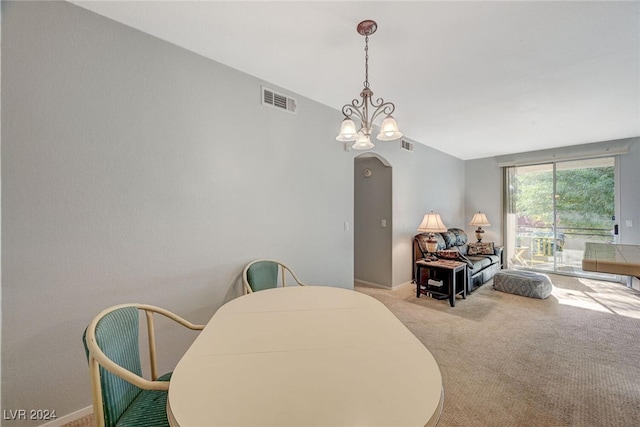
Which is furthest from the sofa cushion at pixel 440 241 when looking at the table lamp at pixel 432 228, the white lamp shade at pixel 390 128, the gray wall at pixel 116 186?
the white lamp shade at pixel 390 128

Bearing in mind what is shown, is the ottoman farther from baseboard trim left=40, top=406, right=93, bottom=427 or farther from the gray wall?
baseboard trim left=40, top=406, right=93, bottom=427

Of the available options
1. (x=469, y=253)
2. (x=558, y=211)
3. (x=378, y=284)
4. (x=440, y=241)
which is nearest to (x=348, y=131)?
(x=378, y=284)

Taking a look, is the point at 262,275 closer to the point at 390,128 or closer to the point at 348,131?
the point at 348,131

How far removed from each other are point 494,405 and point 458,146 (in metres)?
4.58

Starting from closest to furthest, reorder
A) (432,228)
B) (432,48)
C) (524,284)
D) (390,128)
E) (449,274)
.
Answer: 1. (390,128)
2. (432,48)
3. (449,274)
4. (524,284)
5. (432,228)

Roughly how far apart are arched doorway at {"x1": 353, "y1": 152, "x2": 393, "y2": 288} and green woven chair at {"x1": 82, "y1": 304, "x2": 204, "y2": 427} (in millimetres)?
3722

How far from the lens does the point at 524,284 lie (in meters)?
3.93

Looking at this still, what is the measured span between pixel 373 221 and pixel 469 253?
216cm

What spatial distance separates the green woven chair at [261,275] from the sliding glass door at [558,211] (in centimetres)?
572

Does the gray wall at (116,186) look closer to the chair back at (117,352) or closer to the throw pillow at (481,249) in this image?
the chair back at (117,352)

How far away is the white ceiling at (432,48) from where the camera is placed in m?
1.68

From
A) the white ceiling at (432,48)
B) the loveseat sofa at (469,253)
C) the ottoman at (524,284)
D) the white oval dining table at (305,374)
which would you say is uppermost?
the white ceiling at (432,48)

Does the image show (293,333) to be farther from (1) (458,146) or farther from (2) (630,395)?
A: (1) (458,146)

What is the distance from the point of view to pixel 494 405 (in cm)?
180
